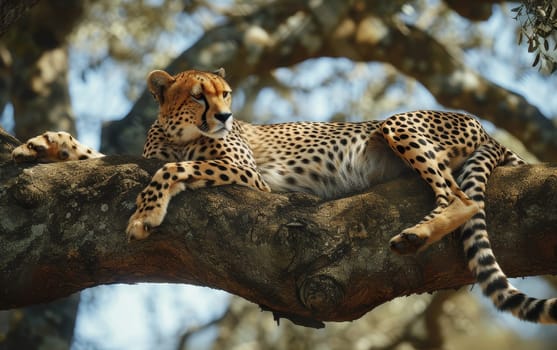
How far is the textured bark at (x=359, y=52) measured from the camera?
11414mm

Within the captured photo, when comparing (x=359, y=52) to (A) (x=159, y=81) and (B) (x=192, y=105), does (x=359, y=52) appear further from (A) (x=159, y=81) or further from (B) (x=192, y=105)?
(B) (x=192, y=105)

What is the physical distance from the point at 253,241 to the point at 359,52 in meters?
7.30

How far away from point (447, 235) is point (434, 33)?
9.48 meters

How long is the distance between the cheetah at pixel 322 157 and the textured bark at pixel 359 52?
10.7 ft

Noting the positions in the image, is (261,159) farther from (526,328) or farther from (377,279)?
(526,328)

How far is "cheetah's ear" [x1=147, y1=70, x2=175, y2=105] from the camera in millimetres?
7508

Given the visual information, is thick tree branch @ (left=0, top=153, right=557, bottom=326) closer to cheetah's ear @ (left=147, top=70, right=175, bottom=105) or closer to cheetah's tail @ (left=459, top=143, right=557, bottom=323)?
cheetah's tail @ (left=459, top=143, right=557, bottom=323)

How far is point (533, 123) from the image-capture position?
37.6ft

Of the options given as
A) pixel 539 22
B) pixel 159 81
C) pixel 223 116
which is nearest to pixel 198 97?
pixel 223 116

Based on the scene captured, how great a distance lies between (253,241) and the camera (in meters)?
5.55

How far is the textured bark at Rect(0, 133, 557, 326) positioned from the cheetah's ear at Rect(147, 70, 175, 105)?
1.68 meters

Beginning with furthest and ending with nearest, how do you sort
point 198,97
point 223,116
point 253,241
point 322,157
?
point 322,157 < point 198,97 < point 223,116 < point 253,241

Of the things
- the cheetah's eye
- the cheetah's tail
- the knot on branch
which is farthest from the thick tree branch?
the cheetah's eye

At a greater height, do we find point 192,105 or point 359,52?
point 192,105
